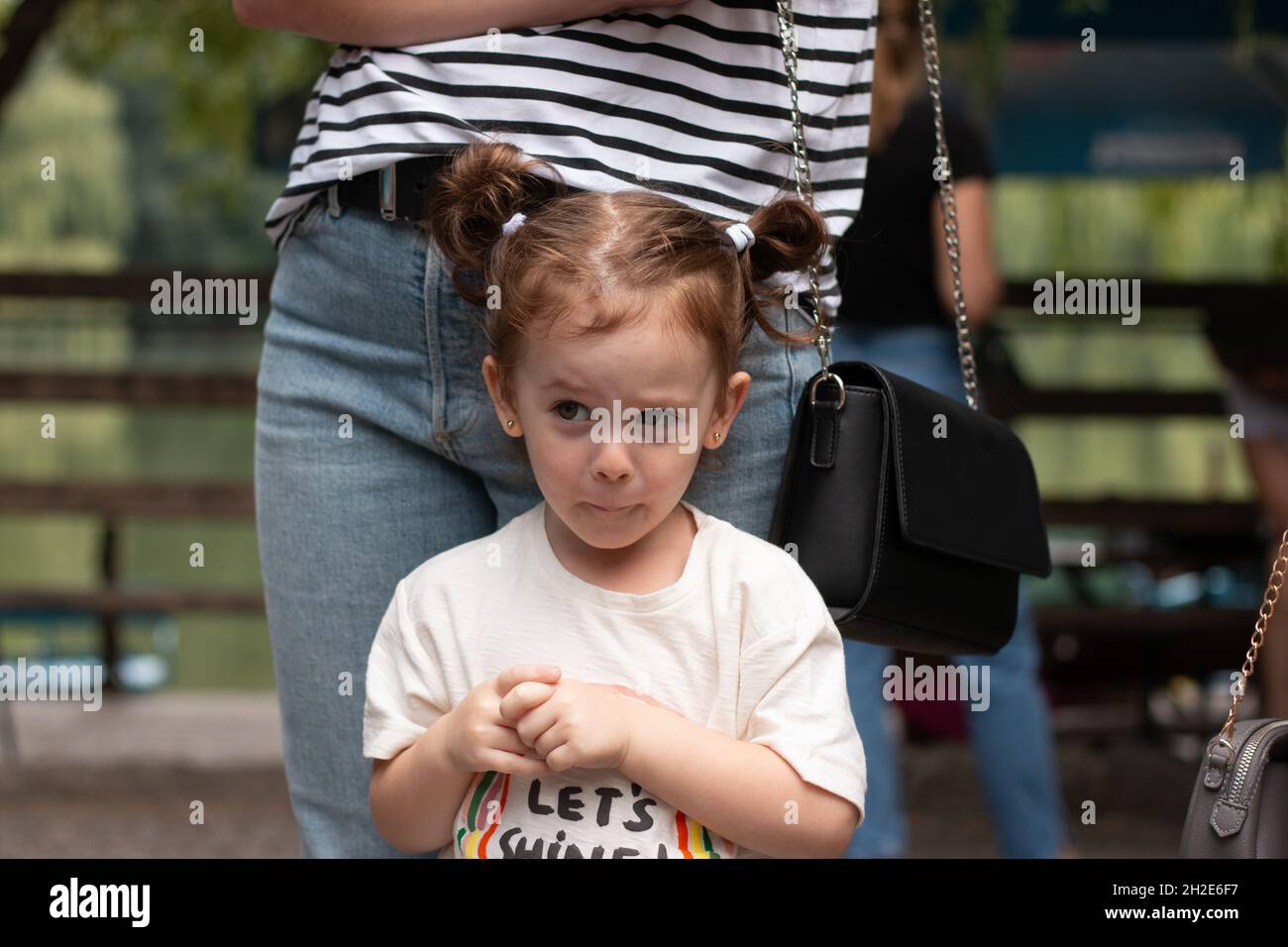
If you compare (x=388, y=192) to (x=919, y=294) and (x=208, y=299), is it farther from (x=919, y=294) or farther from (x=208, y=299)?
(x=919, y=294)

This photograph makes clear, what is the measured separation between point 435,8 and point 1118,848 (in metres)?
3.16

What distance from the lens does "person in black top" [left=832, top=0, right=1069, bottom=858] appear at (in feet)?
9.42

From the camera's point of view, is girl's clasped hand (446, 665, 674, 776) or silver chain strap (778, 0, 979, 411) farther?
silver chain strap (778, 0, 979, 411)

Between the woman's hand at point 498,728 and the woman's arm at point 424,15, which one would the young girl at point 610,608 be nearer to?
the woman's hand at point 498,728

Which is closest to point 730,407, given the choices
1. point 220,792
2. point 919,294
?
point 919,294

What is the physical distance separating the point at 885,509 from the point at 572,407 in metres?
0.31

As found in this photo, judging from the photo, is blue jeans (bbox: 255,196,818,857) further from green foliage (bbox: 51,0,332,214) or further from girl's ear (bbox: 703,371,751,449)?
green foliage (bbox: 51,0,332,214)

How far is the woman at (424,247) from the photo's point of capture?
128cm

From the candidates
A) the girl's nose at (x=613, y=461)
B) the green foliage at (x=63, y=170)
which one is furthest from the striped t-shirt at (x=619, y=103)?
the green foliage at (x=63, y=170)

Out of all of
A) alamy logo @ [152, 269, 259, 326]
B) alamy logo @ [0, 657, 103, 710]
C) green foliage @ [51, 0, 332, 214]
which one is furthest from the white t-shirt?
green foliage @ [51, 0, 332, 214]

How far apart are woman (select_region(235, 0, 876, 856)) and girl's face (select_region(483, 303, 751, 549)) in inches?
4.4

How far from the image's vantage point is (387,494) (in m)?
1.37

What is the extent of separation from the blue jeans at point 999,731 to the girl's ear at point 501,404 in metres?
1.68
